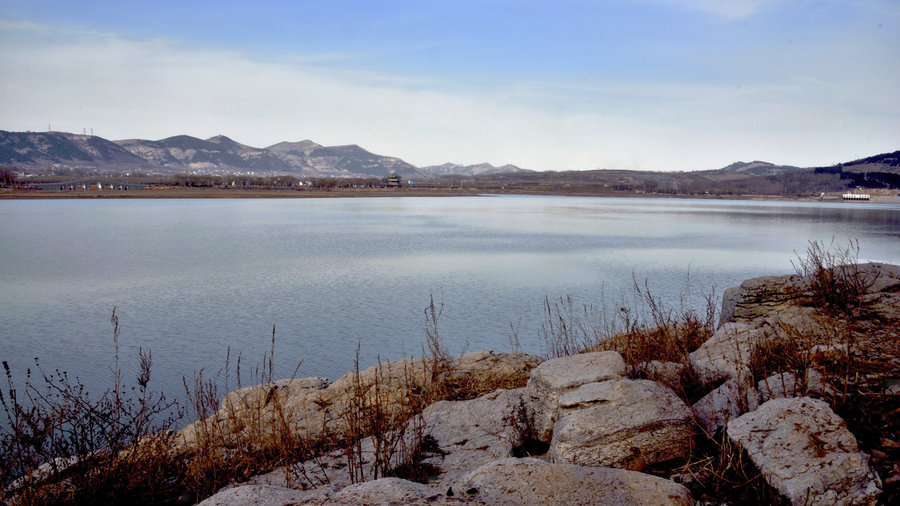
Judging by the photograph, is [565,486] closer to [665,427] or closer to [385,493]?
[385,493]

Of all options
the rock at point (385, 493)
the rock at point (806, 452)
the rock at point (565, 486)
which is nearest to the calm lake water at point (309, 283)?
the rock at point (385, 493)

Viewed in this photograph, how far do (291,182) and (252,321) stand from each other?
518ft

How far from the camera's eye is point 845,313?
6.67 meters

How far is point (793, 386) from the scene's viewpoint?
4.71 metres

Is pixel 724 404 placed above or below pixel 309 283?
above

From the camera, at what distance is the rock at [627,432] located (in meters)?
4.16

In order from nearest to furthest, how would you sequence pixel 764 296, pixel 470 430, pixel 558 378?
pixel 558 378
pixel 470 430
pixel 764 296

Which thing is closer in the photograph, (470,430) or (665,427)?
(665,427)

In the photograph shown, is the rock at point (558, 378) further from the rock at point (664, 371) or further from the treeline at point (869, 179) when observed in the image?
the treeline at point (869, 179)

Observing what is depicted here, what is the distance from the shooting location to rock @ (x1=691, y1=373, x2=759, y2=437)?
178 inches

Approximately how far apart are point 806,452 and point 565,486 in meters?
1.46

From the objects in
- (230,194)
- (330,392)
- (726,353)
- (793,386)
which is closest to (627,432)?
(793,386)

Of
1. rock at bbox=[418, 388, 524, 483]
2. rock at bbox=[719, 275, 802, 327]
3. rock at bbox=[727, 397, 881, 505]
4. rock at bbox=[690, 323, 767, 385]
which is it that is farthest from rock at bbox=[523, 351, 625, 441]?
A: rock at bbox=[719, 275, 802, 327]

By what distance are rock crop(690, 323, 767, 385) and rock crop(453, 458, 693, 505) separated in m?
2.05
